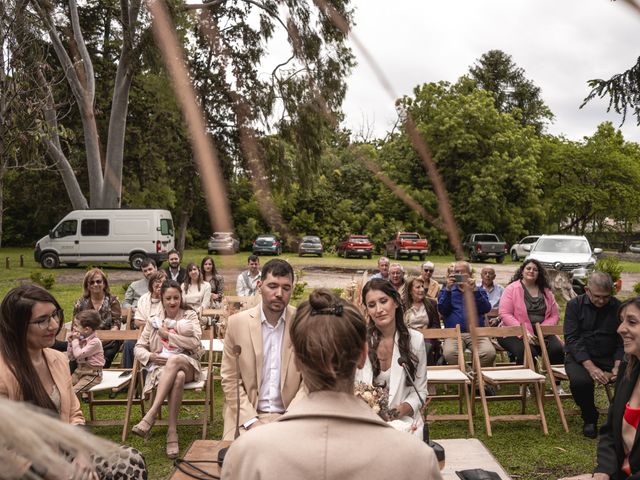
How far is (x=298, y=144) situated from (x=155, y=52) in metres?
4.89

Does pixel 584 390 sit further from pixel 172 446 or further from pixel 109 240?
pixel 109 240

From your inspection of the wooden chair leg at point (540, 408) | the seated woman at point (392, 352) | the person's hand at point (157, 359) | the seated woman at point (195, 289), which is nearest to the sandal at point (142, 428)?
the person's hand at point (157, 359)

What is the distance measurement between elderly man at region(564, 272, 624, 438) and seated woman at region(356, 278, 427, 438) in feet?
7.24

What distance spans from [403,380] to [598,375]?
8.00 feet

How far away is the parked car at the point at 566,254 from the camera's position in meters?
17.4

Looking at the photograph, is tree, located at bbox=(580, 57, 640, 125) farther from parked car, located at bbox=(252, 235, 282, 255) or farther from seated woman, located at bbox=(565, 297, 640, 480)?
parked car, located at bbox=(252, 235, 282, 255)

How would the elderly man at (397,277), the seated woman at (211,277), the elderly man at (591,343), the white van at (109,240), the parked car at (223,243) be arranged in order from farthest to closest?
the parked car at (223,243) < the white van at (109,240) < the seated woman at (211,277) < the elderly man at (397,277) < the elderly man at (591,343)

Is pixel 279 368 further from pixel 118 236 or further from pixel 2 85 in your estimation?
pixel 118 236

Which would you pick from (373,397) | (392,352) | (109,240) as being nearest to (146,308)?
(392,352)

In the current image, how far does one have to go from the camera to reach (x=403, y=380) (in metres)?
3.91

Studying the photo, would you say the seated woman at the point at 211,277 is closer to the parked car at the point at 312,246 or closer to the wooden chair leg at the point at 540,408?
the wooden chair leg at the point at 540,408

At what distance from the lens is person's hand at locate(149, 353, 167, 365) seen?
5.48 m

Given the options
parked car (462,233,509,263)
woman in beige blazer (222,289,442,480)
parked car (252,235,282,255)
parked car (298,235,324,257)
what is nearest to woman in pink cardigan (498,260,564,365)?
woman in beige blazer (222,289,442,480)

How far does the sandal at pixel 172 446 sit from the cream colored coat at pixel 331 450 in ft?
12.9
